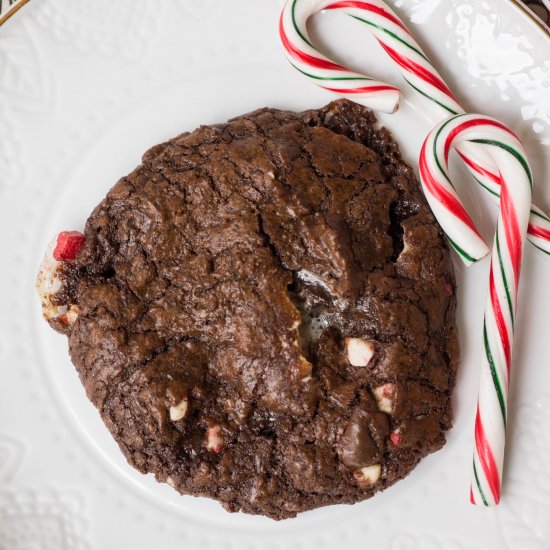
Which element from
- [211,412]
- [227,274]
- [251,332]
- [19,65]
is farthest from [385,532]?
[19,65]

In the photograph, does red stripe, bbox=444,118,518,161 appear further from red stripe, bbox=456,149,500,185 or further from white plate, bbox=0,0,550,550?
white plate, bbox=0,0,550,550

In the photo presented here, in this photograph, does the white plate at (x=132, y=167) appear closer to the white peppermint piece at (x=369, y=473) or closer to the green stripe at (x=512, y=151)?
the green stripe at (x=512, y=151)

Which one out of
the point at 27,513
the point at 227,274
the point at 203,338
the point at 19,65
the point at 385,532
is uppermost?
the point at 19,65

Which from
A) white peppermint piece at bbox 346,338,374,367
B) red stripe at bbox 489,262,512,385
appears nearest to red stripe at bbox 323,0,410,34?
red stripe at bbox 489,262,512,385

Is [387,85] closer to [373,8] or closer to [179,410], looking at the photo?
[373,8]

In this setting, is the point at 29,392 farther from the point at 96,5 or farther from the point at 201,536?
the point at 96,5

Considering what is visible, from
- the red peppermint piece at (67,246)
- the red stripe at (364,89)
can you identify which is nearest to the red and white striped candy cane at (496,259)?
the red stripe at (364,89)
